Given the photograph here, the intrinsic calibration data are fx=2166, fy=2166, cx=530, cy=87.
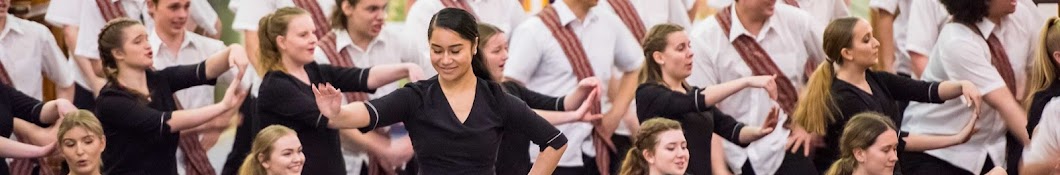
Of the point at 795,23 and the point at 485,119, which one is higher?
the point at 485,119

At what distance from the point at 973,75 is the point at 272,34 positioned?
82.4 inches

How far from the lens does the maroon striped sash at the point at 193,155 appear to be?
6.28 meters

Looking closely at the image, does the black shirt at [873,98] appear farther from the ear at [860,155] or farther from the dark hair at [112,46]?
the dark hair at [112,46]

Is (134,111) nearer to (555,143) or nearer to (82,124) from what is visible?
(82,124)

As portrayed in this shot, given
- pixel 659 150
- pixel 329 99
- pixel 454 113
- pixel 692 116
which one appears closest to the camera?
pixel 329 99

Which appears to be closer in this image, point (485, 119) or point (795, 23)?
point (485, 119)

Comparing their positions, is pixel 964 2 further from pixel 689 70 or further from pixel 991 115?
pixel 689 70

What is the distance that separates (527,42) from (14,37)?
146cm

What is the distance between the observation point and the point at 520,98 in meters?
5.80

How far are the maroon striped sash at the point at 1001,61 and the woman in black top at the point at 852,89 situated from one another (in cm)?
30

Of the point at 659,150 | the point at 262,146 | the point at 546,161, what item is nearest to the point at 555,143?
the point at 546,161

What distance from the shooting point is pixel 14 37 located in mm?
6086

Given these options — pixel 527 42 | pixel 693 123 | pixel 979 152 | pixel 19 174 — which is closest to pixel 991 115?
pixel 979 152

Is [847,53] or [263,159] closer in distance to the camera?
[263,159]
